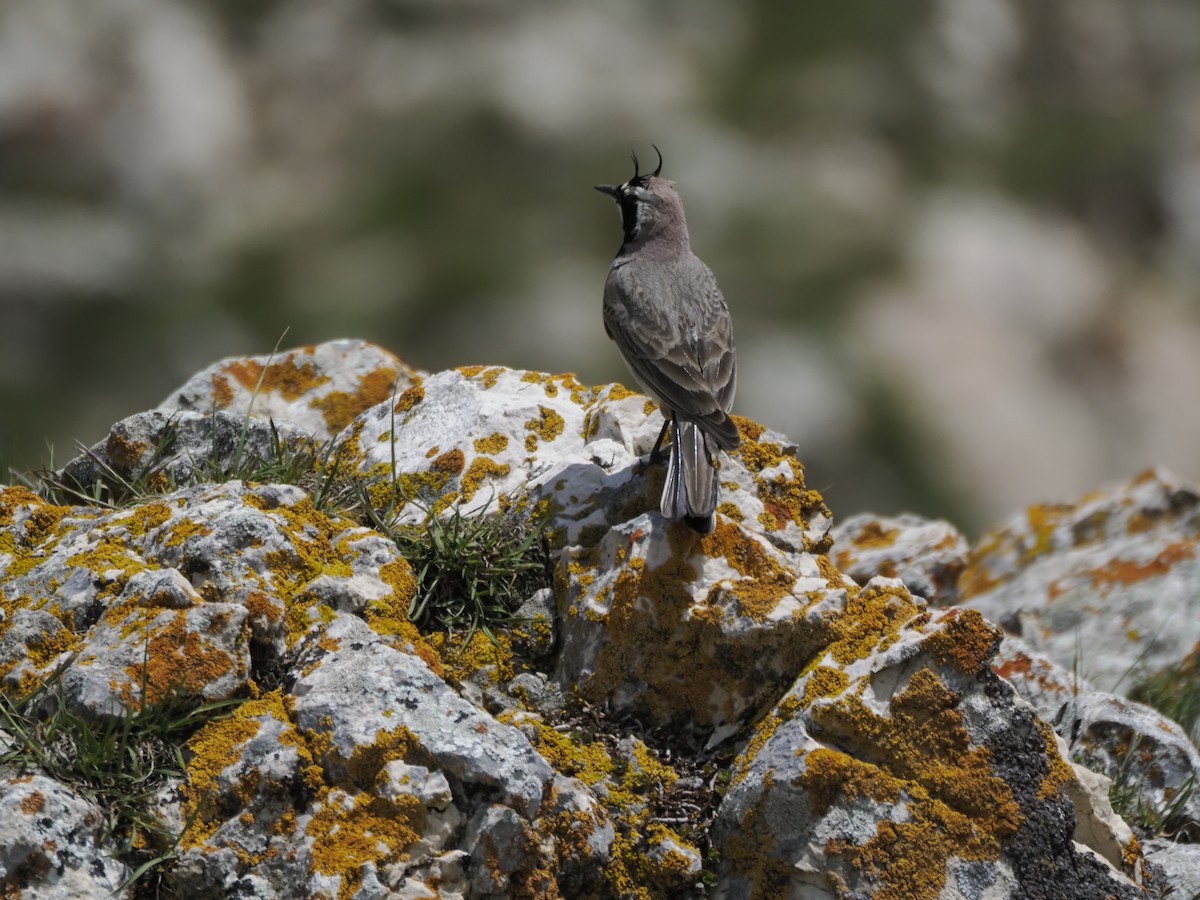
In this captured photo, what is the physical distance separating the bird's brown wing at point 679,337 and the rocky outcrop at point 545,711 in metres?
0.45

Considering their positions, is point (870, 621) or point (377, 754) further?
point (870, 621)

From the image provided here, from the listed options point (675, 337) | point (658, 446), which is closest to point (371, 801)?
point (658, 446)

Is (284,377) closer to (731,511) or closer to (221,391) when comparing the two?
(221,391)

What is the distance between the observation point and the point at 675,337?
8.02 meters

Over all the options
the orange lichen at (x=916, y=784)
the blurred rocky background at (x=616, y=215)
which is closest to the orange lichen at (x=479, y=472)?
the orange lichen at (x=916, y=784)

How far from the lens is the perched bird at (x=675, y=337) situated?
21.5ft

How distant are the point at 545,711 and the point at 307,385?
3.75m

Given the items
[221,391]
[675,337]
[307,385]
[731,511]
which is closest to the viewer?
[731,511]

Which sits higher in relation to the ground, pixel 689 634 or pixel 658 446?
pixel 658 446

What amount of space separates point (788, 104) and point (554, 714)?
A: 45.0 metres

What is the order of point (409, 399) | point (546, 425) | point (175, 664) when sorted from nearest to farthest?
point (175, 664), point (546, 425), point (409, 399)

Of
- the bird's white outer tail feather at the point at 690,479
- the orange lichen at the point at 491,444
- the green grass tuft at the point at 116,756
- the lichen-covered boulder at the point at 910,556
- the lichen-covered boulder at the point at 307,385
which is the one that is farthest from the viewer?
the lichen-covered boulder at the point at 910,556

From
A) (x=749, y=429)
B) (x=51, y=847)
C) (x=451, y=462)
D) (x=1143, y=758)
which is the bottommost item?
(x=51, y=847)

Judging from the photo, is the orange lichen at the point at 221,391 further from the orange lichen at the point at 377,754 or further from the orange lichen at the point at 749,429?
the orange lichen at the point at 377,754
